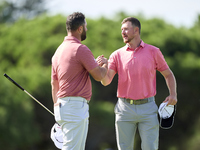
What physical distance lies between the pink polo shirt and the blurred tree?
61.9 feet

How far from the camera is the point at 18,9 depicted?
77.9 ft

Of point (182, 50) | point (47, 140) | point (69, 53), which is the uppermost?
point (69, 53)

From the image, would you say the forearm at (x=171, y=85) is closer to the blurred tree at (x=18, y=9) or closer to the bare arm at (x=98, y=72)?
the bare arm at (x=98, y=72)

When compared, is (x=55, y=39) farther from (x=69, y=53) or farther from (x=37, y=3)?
(x=37, y=3)

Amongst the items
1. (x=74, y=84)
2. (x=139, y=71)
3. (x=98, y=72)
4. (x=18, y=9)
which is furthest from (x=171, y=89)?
(x=18, y=9)

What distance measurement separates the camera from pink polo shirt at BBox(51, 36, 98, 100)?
2951 millimetres

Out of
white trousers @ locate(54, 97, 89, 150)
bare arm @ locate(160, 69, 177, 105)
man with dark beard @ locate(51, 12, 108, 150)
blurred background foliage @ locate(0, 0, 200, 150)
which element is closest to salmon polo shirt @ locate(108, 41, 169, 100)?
bare arm @ locate(160, 69, 177, 105)

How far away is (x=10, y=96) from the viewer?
1013 cm

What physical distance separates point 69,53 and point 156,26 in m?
11.1

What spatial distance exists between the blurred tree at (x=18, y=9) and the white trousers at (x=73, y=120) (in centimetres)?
1898

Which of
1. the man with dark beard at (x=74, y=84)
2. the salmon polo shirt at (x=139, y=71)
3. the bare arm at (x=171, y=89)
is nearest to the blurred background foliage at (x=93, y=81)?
the salmon polo shirt at (x=139, y=71)

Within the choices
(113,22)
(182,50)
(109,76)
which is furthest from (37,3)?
(109,76)

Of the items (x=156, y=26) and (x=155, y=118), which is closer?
(x=155, y=118)

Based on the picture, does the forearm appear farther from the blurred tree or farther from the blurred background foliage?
the blurred tree
